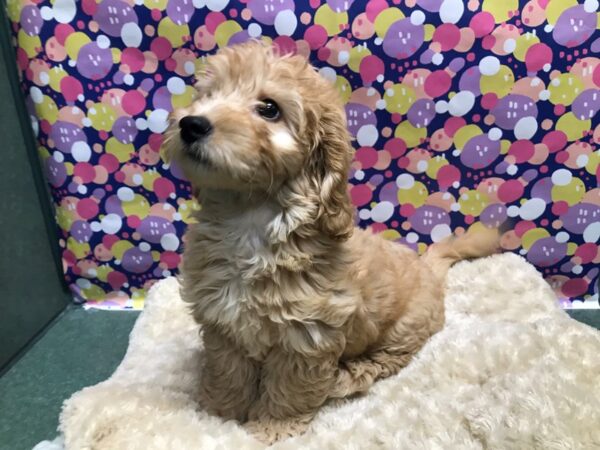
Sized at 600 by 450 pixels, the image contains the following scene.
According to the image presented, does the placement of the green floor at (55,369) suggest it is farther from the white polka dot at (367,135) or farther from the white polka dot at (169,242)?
the white polka dot at (367,135)

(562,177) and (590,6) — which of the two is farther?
(562,177)

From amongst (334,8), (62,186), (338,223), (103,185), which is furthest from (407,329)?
(62,186)

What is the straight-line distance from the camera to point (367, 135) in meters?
2.17

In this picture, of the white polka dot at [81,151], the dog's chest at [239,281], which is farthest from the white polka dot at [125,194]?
the dog's chest at [239,281]

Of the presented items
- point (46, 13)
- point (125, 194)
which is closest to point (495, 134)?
point (125, 194)

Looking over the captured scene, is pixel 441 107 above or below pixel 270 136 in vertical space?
below

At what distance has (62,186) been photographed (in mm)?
2279

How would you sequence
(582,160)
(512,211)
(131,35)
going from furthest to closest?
(512,211) → (582,160) → (131,35)

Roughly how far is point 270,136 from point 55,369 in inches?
52.2

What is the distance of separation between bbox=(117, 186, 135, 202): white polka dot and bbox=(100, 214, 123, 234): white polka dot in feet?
0.27

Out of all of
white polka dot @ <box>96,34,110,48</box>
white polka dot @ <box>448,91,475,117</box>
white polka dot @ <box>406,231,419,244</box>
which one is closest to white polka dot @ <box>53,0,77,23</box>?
white polka dot @ <box>96,34,110,48</box>

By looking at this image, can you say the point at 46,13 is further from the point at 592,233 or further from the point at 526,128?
the point at 592,233

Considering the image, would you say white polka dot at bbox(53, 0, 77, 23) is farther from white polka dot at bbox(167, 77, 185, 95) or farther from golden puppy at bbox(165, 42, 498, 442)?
golden puppy at bbox(165, 42, 498, 442)

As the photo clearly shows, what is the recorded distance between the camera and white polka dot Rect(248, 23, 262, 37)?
2.03 m
